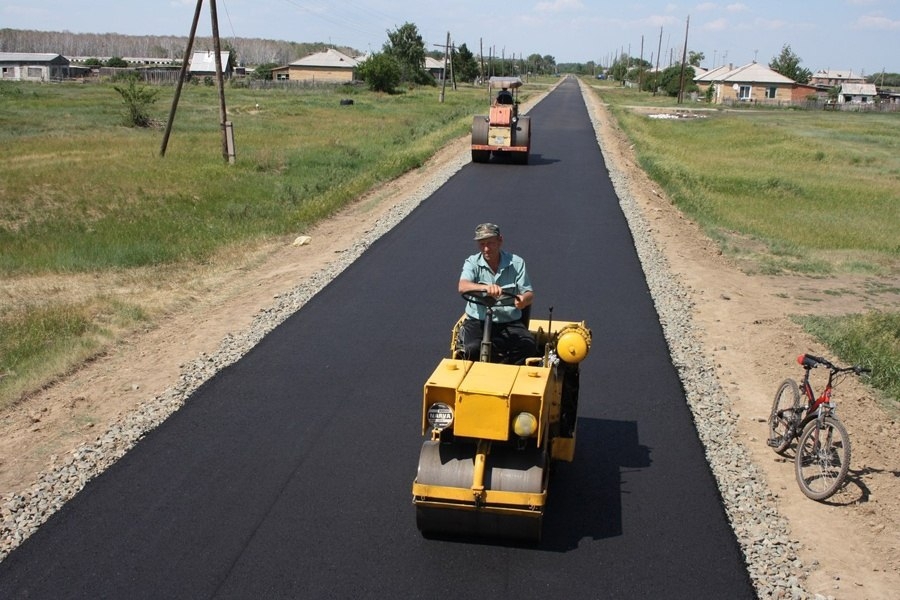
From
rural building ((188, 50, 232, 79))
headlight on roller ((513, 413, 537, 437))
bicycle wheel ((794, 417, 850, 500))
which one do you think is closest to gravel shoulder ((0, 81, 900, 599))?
bicycle wheel ((794, 417, 850, 500))

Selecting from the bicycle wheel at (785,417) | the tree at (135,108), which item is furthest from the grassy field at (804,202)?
→ the tree at (135,108)

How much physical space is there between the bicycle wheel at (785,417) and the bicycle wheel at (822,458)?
0.80 ft

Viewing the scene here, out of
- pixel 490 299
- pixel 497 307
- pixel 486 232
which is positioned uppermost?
pixel 486 232

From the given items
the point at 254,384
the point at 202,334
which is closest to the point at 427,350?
the point at 254,384

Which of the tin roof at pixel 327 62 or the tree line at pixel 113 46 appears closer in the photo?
the tin roof at pixel 327 62

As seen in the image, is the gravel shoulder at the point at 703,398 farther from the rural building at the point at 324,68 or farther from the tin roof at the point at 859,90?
the tin roof at the point at 859,90

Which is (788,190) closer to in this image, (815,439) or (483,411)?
(815,439)

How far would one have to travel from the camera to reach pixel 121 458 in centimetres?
708

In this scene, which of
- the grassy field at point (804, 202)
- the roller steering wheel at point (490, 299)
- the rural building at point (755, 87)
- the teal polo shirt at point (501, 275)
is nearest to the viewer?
the roller steering wheel at point (490, 299)

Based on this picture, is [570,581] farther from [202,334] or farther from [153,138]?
[153,138]

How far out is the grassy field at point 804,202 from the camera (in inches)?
456

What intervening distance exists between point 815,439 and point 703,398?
1750 millimetres

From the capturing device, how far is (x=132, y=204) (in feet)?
67.4

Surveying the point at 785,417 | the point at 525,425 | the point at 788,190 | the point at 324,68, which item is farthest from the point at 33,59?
the point at 525,425
